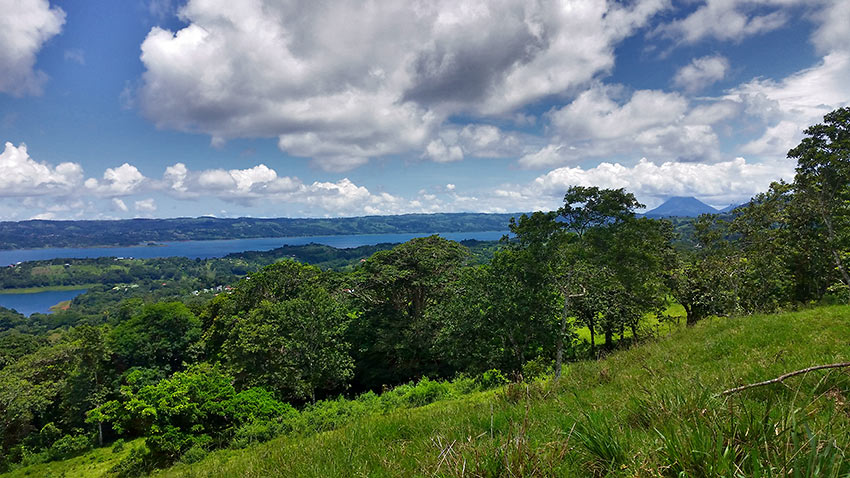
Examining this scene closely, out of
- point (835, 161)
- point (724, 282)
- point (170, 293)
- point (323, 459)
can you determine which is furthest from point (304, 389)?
point (170, 293)

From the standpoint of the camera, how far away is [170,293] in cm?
Answer: 14138

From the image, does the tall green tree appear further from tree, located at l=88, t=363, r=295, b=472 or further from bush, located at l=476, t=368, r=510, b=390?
tree, located at l=88, t=363, r=295, b=472

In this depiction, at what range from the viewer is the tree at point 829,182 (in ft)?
48.3

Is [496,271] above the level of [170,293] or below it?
above

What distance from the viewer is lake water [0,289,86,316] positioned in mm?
154012

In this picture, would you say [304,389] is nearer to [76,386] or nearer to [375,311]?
[375,311]

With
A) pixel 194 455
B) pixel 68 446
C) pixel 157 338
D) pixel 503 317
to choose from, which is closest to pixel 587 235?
pixel 503 317

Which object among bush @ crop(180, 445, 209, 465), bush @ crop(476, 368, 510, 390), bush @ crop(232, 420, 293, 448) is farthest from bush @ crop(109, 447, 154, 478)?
bush @ crop(476, 368, 510, 390)

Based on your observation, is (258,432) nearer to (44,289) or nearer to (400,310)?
(400,310)

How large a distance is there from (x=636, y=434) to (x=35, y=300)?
855 ft

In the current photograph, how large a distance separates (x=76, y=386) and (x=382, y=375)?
80.9ft

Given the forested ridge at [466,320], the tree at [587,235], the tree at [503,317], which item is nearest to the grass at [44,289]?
the forested ridge at [466,320]

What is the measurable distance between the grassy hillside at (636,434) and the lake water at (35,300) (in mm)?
213479

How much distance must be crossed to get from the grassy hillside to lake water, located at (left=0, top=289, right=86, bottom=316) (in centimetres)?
21348
